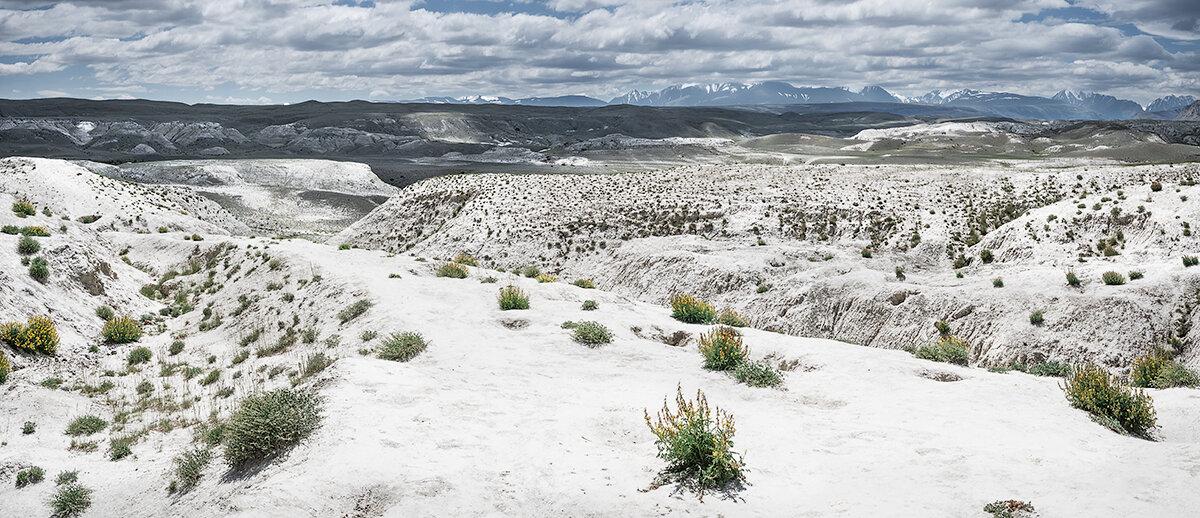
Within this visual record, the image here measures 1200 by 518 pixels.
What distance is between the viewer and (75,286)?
71.6 feet

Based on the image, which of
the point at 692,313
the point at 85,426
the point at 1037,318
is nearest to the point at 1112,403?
Result: the point at 692,313

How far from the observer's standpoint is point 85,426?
13.8m

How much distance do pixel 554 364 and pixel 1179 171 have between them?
4222cm

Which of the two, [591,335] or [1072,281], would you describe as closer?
[591,335]

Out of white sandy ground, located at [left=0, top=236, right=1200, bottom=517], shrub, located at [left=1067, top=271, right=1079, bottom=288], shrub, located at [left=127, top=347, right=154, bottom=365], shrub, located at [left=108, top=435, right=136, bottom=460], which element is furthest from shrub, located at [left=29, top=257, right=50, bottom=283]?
shrub, located at [left=1067, top=271, right=1079, bottom=288]

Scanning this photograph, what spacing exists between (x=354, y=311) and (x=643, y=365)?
9.22 m

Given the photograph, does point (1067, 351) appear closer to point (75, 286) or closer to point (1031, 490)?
point (1031, 490)

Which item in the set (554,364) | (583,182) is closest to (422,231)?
(583,182)

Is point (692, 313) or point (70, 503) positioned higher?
point (70, 503)

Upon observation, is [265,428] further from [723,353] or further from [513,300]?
[513,300]

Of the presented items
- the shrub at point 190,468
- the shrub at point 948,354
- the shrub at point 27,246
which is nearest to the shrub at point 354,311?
the shrub at point 190,468

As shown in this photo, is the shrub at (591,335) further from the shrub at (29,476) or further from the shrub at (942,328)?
the shrub at (942,328)

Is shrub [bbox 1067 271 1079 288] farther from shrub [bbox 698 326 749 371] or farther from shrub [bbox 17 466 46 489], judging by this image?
shrub [bbox 17 466 46 489]

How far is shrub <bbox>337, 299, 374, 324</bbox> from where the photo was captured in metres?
Answer: 19.9
